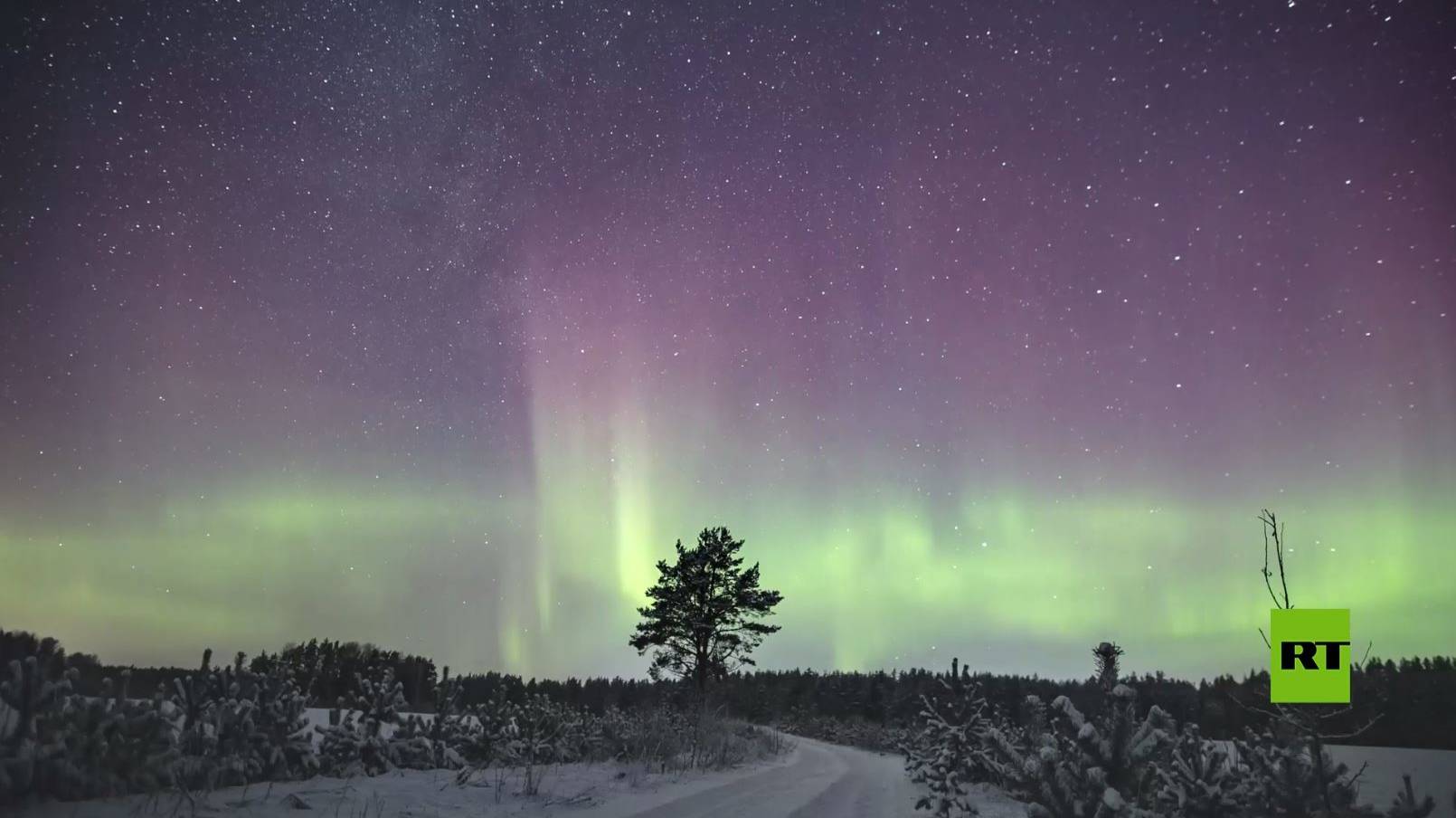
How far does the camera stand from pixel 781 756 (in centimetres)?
2525

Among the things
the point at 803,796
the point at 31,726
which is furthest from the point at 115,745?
the point at 803,796

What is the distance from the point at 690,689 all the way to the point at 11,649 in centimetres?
3312

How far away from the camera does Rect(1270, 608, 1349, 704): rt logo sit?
8.95 m

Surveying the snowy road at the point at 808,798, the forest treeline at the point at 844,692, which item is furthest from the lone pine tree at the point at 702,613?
the snowy road at the point at 808,798

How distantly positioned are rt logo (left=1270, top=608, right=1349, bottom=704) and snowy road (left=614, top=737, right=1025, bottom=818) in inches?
232

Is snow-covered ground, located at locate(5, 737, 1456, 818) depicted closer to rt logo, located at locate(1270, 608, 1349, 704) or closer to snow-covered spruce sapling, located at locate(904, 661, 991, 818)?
snow-covered spruce sapling, located at locate(904, 661, 991, 818)

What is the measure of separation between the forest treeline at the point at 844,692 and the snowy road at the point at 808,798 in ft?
10.4

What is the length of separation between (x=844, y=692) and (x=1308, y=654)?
81407 millimetres

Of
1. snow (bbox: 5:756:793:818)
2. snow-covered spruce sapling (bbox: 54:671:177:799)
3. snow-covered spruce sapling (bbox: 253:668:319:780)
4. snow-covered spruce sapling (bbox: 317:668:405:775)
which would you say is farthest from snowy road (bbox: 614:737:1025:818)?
snow-covered spruce sapling (bbox: 317:668:405:775)

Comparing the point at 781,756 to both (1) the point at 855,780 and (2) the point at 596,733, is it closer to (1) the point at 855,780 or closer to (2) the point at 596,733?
(1) the point at 855,780

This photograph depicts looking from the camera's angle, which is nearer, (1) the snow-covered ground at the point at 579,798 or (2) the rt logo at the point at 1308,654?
(1) the snow-covered ground at the point at 579,798

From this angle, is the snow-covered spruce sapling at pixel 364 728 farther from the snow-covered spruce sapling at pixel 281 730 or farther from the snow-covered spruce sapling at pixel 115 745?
the snow-covered spruce sapling at pixel 115 745

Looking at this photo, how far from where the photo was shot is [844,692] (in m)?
84.9

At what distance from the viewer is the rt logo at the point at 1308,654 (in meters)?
8.95
